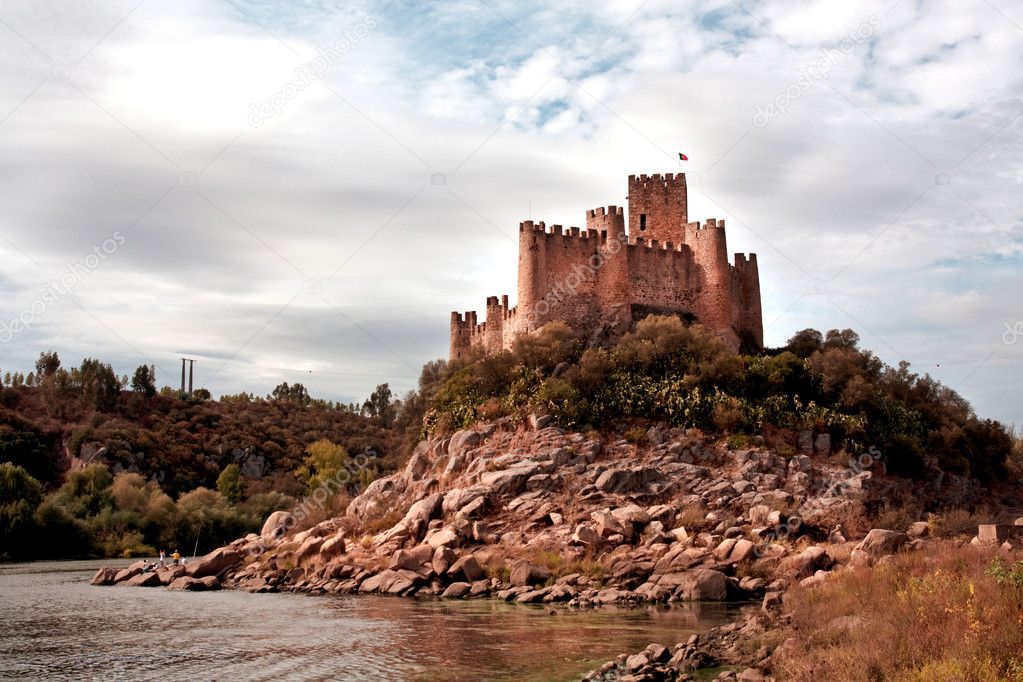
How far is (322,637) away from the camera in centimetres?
2155

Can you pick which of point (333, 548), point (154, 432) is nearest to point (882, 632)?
point (333, 548)

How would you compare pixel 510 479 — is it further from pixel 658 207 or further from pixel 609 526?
pixel 658 207

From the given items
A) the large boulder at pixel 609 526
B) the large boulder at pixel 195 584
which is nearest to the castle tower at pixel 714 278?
the large boulder at pixel 609 526

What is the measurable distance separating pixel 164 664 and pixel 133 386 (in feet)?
235

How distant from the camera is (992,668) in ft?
37.2

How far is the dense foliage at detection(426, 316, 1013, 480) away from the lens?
3809 centimetres

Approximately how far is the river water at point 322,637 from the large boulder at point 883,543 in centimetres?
412

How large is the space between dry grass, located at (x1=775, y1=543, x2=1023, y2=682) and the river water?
3.99 meters

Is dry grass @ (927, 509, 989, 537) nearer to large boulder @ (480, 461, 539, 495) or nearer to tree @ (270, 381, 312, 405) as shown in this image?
large boulder @ (480, 461, 539, 495)

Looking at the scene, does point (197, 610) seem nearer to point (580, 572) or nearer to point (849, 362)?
point (580, 572)

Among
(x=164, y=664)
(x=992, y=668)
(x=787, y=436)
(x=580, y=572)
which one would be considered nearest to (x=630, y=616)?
(x=580, y=572)

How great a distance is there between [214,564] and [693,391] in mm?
19665

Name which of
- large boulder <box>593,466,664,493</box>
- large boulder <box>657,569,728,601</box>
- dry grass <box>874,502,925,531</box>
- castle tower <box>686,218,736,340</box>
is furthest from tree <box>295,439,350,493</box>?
A: large boulder <box>657,569,728,601</box>

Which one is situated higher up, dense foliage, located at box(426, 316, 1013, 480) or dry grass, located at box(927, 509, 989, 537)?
dense foliage, located at box(426, 316, 1013, 480)
